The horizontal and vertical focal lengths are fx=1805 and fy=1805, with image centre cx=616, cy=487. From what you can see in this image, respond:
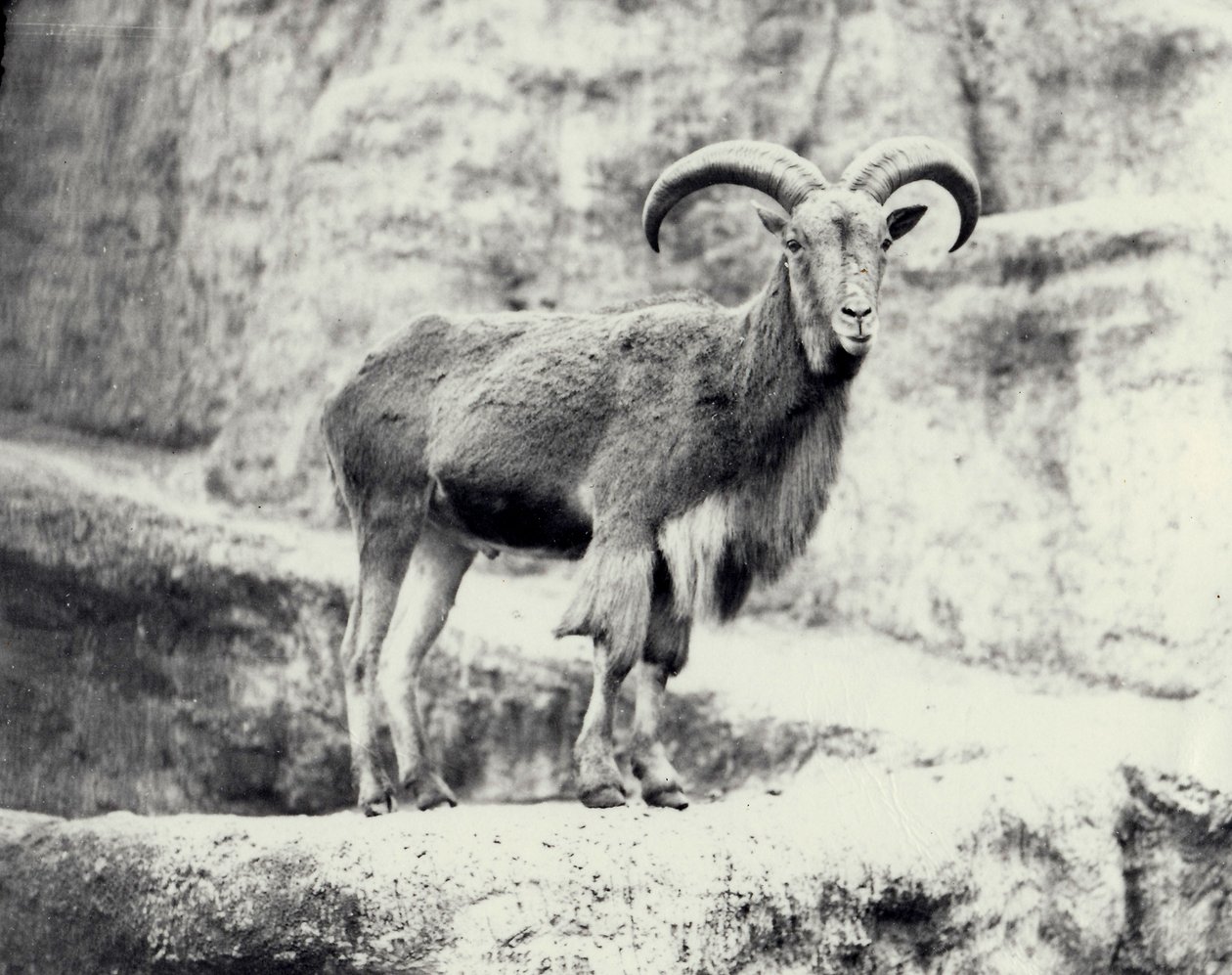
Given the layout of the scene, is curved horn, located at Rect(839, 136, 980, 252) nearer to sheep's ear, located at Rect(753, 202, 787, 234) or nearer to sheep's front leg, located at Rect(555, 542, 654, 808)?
sheep's ear, located at Rect(753, 202, 787, 234)

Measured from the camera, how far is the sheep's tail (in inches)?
299

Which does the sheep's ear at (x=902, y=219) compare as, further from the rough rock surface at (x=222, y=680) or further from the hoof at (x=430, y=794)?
the hoof at (x=430, y=794)

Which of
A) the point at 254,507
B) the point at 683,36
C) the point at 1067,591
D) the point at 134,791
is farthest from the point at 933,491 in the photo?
the point at 134,791

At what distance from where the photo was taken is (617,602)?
7594 millimetres

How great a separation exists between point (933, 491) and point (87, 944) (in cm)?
533

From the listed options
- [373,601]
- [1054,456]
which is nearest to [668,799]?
[373,601]

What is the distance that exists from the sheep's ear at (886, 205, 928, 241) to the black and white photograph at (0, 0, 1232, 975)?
15mm

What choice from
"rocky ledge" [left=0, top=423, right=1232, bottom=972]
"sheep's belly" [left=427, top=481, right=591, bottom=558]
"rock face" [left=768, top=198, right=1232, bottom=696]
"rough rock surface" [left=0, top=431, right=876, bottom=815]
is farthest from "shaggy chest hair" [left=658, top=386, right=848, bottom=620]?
"rock face" [left=768, top=198, right=1232, bottom=696]

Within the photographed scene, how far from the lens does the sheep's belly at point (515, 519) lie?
800 cm

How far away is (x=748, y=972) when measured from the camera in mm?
6988

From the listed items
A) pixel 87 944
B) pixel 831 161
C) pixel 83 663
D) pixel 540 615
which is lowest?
pixel 87 944

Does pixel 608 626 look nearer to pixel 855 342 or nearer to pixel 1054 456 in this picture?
pixel 855 342

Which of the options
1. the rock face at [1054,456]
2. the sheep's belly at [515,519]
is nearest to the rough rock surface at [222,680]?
the rock face at [1054,456]

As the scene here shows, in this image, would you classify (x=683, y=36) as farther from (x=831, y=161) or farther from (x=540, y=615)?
(x=540, y=615)
